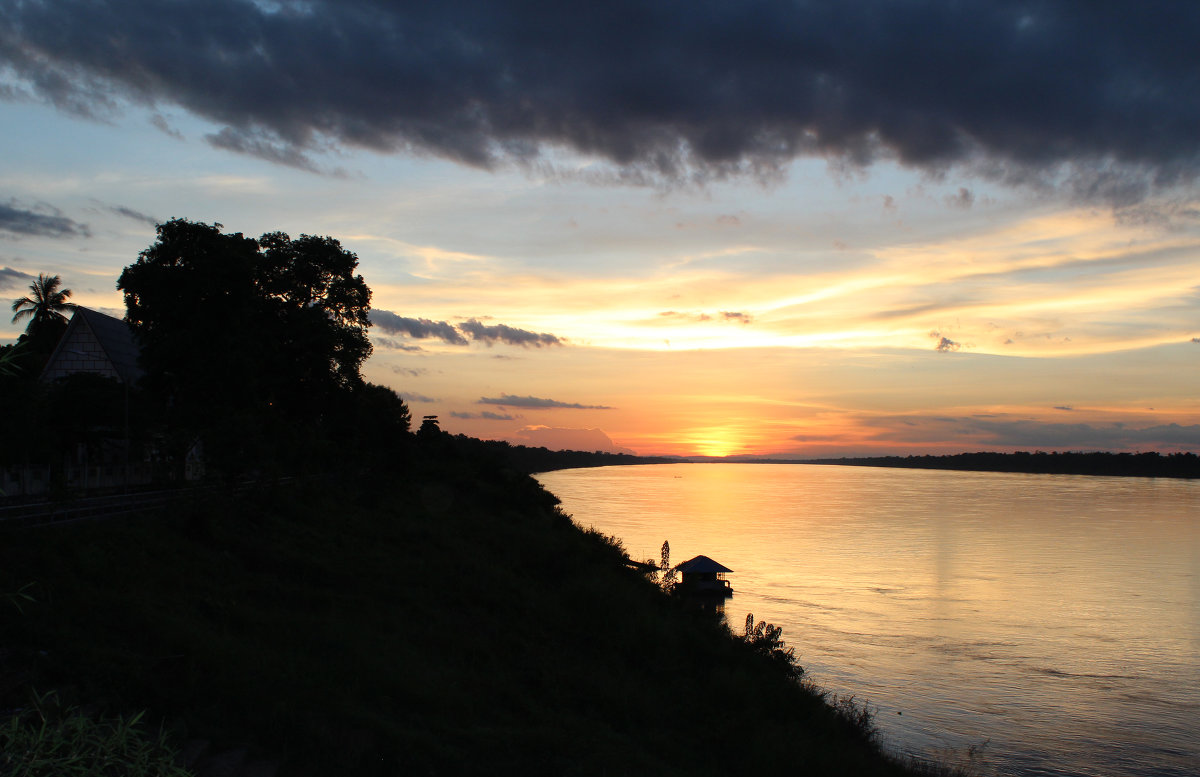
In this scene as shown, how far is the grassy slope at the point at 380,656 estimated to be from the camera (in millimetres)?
11734

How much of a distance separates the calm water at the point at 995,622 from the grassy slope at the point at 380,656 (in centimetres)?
825

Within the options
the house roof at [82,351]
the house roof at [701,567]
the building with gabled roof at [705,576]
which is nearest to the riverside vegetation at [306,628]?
the building with gabled roof at [705,576]

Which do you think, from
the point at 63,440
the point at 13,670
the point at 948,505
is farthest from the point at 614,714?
the point at 948,505

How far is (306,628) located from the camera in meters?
17.0

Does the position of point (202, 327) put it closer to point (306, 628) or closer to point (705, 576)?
point (306, 628)

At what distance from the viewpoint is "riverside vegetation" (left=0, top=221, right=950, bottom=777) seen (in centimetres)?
1126

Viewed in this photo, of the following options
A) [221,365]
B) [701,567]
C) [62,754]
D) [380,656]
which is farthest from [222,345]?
[62,754]

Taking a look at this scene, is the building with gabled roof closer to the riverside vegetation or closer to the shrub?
the riverside vegetation

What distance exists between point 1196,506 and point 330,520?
440ft

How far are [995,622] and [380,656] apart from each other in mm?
37193

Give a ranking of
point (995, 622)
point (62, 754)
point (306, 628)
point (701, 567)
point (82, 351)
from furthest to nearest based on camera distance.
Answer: point (701, 567) < point (995, 622) < point (82, 351) < point (306, 628) < point (62, 754)

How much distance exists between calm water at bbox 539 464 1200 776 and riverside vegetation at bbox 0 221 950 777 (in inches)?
238

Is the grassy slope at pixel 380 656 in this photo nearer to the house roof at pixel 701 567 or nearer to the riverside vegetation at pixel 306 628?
the riverside vegetation at pixel 306 628

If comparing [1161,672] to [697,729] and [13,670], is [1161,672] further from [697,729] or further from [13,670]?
[13,670]
